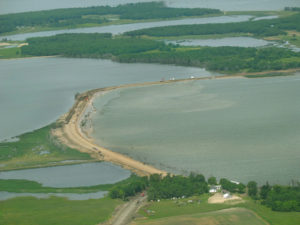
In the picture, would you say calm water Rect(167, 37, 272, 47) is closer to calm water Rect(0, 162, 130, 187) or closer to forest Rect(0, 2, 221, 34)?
forest Rect(0, 2, 221, 34)

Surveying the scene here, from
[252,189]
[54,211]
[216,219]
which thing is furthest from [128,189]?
[252,189]

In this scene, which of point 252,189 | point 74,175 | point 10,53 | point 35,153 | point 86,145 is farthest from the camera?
point 10,53

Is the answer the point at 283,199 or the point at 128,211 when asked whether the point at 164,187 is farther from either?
the point at 283,199

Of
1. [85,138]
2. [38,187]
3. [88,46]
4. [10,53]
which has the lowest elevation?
[38,187]

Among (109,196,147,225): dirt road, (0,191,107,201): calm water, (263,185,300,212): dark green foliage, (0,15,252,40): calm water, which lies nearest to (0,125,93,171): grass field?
(0,191,107,201): calm water

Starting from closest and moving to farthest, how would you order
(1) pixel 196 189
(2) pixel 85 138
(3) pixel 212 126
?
(1) pixel 196 189 → (3) pixel 212 126 → (2) pixel 85 138

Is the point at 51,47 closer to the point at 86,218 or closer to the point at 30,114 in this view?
the point at 30,114

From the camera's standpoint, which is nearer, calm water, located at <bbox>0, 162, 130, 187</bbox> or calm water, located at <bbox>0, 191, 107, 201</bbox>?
calm water, located at <bbox>0, 191, 107, 201</bbox>

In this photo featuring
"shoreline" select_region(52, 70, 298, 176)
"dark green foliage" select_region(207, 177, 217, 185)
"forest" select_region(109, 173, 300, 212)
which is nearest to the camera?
"forest" select_region(109, 173, 300, 212)
